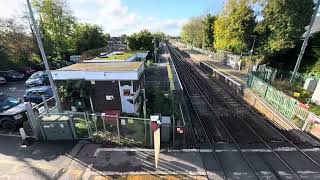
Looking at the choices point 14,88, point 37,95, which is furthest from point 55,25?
point 37,95

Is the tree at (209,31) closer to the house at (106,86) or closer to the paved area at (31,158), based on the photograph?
the house at (106,86)

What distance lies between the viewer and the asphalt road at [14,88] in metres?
19.1

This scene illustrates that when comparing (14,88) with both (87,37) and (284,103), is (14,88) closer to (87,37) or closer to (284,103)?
(87,37)

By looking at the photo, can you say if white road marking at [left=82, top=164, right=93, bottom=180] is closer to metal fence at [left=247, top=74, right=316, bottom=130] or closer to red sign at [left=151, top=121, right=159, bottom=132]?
red sign at [left=151, top=121, right=159, bottom=132]

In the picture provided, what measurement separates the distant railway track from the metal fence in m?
1.29

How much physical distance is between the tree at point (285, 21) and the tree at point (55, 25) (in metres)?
30.5

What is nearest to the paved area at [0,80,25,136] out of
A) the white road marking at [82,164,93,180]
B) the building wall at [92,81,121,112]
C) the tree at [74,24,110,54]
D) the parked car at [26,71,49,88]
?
the parked car at [26,71,49,88]

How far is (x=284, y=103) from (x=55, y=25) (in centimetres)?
3487

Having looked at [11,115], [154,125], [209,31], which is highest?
[209,31]

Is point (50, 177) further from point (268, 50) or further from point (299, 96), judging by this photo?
point (268, 50)

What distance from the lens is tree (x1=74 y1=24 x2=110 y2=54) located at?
124ft

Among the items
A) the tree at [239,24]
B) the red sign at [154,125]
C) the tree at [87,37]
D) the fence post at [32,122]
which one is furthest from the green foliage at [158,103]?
the tree at [87,37]

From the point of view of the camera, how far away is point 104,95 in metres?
12.2

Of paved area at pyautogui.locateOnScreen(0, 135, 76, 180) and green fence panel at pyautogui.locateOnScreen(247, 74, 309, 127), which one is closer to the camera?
paved area at pyautogui.locateOnScreen(0, 135, 76, 180)
